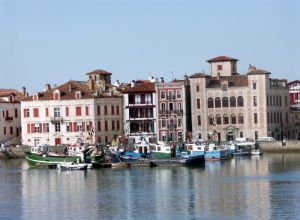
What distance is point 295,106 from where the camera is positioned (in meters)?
152

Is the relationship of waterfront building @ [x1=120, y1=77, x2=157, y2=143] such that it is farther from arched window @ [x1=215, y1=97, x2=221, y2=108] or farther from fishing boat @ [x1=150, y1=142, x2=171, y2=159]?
fishing boat @ [x1=150, y1=142, x2=171, y2=159]

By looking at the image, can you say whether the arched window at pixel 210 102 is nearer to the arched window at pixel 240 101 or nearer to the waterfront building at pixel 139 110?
the arched window at pixel 240 101

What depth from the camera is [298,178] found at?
84.9 meters

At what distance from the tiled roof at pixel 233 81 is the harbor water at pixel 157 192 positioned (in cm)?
2527

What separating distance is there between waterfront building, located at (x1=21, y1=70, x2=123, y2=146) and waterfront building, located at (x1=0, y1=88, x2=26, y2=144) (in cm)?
682

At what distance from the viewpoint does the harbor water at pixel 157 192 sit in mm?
64750

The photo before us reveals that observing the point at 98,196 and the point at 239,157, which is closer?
the point at 98,196

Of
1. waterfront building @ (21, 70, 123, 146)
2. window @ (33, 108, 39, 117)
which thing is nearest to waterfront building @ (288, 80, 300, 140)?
waterfront building @ (21, 70, 123, 146)

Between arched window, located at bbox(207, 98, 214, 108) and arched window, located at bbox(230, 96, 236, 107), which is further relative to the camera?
arched window, located at bbox(207, 98, 214, 108)

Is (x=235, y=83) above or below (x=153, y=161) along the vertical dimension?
above

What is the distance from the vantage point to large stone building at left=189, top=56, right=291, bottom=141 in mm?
129750

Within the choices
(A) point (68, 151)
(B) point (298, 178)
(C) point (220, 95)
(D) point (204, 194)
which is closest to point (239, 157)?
(C) point (220, 95)

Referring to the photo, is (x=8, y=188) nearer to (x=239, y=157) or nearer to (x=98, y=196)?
(x=98, y=196)

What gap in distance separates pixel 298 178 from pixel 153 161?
2253 cm
